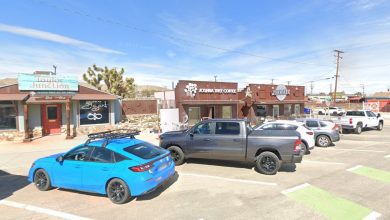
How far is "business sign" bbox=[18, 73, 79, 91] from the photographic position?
14531 mm

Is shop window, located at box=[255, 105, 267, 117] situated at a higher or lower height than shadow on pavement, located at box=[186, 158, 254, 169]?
higher

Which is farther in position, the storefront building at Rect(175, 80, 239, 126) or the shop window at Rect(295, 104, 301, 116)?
the shop window at Rect(295, 104, 301, 116)

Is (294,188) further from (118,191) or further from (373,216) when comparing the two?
(118,191)

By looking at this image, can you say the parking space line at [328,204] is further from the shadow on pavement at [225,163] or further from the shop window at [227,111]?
the shop window at [227,111]

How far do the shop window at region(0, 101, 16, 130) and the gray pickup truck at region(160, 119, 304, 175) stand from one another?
10931 millimetres

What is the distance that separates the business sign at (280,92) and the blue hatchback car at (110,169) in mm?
22403

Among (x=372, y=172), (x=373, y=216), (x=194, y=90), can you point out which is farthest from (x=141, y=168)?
(x=194, y=90)

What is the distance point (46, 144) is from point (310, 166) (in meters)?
13.4

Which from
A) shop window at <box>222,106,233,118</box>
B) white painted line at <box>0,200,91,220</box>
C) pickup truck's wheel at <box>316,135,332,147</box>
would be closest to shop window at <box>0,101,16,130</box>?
white painted line at <box>0,200,91,220</box>

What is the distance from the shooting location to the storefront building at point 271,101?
80.7 feet

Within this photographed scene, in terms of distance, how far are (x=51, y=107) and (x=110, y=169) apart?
12.8m

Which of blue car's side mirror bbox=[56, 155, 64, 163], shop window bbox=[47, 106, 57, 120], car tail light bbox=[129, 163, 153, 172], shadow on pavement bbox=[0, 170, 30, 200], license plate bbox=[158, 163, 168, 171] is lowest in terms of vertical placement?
shadow on pavement bbox=[0, 170, 30, 200]

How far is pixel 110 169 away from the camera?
5.75 metres

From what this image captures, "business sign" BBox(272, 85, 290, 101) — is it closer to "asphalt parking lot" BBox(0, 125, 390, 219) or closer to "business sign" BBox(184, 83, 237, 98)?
"business sign" BBox(184, 83, 237, 98)
